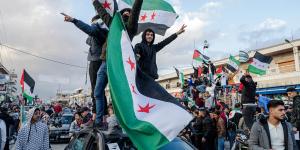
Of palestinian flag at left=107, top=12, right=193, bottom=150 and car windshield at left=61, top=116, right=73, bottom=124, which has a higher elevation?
palestinian flag at left=107, top=12, right=193, bottom=150

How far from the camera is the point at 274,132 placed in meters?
4.67

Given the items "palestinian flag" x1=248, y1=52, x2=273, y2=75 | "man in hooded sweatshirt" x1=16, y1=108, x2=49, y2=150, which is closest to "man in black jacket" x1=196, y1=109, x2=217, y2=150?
"palestinian flag" x1=248, y1=52, x2=273, y2=75

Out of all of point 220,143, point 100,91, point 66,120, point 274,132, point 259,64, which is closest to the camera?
point 274,132

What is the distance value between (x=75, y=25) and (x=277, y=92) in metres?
24.0

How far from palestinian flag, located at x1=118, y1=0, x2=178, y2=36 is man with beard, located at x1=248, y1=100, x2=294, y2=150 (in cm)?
379

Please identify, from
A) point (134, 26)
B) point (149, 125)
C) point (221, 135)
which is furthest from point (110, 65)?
point (221, 135)

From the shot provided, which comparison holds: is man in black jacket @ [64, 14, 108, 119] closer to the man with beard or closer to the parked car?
the man with beard

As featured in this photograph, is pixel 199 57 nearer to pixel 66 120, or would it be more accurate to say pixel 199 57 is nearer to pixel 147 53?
pixel 66 120

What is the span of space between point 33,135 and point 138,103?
9.56 ft

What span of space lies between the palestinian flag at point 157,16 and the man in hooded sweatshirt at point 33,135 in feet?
10.1

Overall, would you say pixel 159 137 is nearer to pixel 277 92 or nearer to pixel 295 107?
pixel 295 107

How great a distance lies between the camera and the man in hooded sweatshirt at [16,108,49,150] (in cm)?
582

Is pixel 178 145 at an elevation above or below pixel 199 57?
below

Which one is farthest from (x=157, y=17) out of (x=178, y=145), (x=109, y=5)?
(x=178, y=145)
